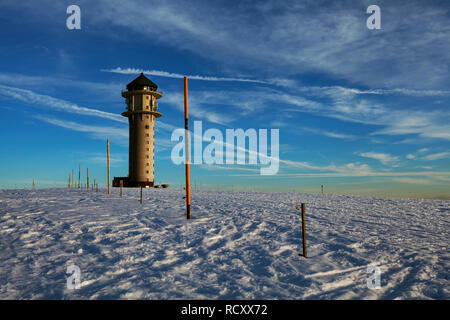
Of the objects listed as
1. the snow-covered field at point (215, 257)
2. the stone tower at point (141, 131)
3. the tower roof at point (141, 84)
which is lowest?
the snow-covered field at point (215, 257)

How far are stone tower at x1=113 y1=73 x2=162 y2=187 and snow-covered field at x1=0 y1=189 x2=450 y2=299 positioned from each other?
34.7 meters

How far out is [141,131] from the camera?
171 ft

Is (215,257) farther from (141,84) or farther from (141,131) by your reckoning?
(141,84)

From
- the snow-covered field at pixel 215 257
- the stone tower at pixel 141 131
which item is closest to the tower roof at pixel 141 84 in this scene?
the stone tower at pixel 141 131

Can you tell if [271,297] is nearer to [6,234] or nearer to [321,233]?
[321,233]

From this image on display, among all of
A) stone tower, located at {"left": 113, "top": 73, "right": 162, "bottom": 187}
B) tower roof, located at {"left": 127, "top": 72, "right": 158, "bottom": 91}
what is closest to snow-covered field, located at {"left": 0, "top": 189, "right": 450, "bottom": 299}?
stone tower, located at {"left": 113, "top": 73, "right": 162, "bottom": 187}

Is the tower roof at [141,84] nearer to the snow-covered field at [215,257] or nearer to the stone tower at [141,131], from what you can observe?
the stone tower at [141,131]

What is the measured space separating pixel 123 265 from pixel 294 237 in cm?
737

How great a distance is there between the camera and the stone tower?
170 feet

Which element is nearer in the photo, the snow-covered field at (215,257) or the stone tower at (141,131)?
the snow-covered field at (215,257)

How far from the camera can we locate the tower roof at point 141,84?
53.4 m

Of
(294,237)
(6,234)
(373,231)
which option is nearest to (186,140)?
(294,237)

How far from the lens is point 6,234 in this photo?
43.1 ft

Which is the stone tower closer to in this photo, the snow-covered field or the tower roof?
the tower roof
